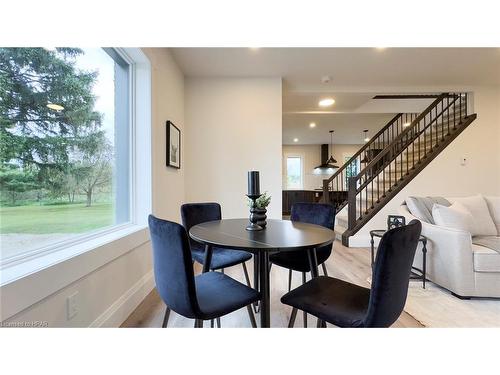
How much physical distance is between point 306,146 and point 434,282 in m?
7.35

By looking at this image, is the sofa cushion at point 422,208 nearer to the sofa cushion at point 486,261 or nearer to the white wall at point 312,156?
the sofa cushion at point 486,261

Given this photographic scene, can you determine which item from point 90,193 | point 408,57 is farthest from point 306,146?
point 90,193

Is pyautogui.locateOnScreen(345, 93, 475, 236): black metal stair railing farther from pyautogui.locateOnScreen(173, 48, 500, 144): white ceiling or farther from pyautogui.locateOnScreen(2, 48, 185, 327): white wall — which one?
pyautogui.locateOnScreen(2, 48, 185, 327): white wall

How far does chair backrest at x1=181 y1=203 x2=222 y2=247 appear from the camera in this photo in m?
2.23

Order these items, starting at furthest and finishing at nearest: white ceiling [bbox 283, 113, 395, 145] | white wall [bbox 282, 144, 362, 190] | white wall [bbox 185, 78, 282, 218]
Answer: white wall [bbox 282, 144, 362, 190], white ceiling [bbox 283, 113, 395, 145], white wall [bbox 185, 78, 282, 218]

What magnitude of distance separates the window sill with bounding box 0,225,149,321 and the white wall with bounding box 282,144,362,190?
26.5ft

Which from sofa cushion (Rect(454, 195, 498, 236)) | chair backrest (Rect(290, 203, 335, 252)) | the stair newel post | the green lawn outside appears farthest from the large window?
sofa cushion (Rect(454, 195, 498, 236))

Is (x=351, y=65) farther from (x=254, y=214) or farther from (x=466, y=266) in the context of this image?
(x=254, y=214)

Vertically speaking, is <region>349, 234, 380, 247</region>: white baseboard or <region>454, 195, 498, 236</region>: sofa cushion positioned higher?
<region>454, 195, 498, 236</region>: sofa cushion

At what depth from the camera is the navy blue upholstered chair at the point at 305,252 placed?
1870 mm

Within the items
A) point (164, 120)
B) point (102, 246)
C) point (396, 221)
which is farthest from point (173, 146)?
point (396, 221)

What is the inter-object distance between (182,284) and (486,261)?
2.65 meters

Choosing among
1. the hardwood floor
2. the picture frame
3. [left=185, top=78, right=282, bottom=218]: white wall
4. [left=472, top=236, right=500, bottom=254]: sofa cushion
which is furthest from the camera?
[left=185, top=78, right=282, bottom=218]: white wall
